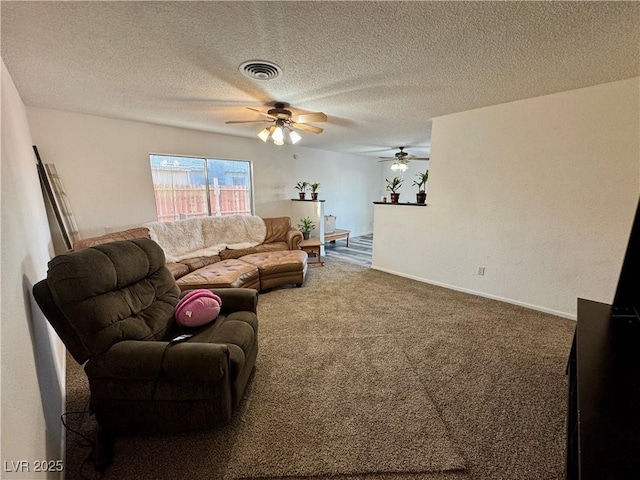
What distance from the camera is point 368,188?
26.0 feet

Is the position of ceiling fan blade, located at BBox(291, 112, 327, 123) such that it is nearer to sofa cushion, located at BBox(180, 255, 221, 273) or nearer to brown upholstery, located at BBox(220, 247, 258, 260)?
brown upholstery, located at BBox(220, 247, 258, 260)

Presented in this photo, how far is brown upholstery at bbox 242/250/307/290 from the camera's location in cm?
355

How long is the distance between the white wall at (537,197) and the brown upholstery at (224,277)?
258 centimetres

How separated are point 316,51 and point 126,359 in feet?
7.47

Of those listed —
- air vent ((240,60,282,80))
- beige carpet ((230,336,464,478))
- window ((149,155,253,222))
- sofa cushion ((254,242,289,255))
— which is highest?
air vent ((240,60,282,80))

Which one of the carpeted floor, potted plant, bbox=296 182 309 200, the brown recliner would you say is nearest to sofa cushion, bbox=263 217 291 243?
potted plant, bbox=296 182 309 200

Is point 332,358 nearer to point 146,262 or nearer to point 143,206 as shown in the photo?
point 146,262

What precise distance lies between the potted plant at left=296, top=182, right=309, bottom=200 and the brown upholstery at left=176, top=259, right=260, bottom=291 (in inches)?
99.2

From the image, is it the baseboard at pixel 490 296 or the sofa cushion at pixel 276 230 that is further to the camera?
the sofa cushion at pixel 276 230

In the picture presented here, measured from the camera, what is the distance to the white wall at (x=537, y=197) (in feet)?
8.06

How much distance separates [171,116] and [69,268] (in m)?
2.95

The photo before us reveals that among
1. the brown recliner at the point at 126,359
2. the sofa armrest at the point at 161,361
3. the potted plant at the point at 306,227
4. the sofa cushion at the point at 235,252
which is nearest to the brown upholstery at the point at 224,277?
the sofa cushion at the point at 235,252

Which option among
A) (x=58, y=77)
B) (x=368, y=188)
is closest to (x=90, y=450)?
(x=58, y=77)

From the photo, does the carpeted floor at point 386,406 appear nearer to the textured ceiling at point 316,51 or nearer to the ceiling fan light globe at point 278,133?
the ceiling fan light globe at point 278,133
